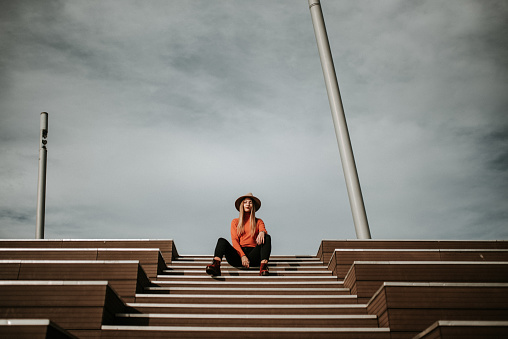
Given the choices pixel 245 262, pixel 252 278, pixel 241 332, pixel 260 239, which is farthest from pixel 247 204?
pixel 241 332

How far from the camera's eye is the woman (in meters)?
6.57

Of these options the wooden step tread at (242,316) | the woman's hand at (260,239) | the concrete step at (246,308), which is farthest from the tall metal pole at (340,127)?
the wooden step tread at (242,316)

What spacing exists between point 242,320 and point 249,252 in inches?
90.2

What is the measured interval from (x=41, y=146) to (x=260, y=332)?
9.81 meters

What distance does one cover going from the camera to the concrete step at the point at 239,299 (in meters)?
5.36

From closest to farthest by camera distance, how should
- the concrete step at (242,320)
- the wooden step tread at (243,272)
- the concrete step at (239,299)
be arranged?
the concrete step at (242,320), the concrete step at (239,299), the wooden step tread at (243,272)

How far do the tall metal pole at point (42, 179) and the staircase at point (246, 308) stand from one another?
19.3ft

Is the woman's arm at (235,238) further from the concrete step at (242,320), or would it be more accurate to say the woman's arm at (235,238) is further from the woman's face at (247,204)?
the concrete step at (242,320)

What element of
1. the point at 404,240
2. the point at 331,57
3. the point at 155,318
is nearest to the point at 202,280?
the point at 155,318

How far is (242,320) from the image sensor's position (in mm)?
4801

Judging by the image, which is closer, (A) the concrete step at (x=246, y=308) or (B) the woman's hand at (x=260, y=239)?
(A) the concrete step at (x=246, y=308)

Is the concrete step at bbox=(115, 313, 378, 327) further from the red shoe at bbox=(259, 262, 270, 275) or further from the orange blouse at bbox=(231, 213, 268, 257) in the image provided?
the orange blouse at bbox=(231, 213, 268, 257)

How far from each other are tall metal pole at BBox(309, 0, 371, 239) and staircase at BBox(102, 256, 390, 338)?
251 cm

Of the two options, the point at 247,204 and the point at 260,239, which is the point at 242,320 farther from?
the point at 247,204
